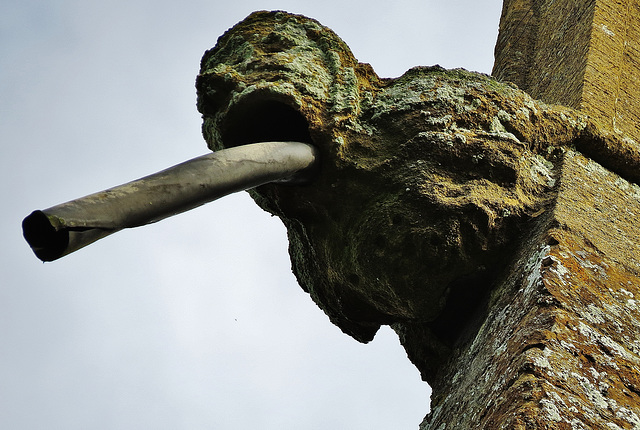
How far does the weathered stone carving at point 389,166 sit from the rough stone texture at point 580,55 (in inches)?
35.9

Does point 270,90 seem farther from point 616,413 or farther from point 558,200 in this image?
point 616,413

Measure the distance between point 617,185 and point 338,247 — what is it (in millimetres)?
1186

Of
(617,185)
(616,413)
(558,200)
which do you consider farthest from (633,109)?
(616,413)

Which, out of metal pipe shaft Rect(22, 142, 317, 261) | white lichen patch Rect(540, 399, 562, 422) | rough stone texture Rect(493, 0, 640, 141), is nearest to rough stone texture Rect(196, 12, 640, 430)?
metal pipe shaft Rect(22, 142, 317, 261)

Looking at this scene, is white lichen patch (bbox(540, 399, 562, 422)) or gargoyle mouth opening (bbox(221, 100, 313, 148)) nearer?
white lichen patch (bbox(540, 399, 562, 422))

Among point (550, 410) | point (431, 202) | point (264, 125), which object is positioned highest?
point (264, 125)

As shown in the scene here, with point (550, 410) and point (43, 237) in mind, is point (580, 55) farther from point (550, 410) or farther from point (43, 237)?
point (43, 237)

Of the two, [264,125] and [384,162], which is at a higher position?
[264,125]

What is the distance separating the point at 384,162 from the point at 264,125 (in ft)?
1.49

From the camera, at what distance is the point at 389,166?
337cm

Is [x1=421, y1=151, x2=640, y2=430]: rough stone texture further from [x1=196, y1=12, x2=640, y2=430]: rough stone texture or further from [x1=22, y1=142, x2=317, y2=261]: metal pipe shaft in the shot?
[x1=22, y1=142, x2=317, y2=261]: metal pipe shaft

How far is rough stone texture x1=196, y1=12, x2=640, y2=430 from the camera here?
10.2 feet

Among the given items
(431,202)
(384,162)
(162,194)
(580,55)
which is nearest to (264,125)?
(384,162)

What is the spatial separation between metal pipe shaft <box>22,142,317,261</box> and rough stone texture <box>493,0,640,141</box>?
1.64m
